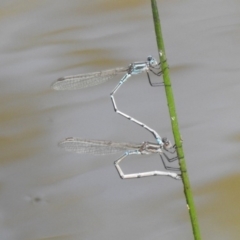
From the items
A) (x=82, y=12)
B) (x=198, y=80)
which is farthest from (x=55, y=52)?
(x=198, y=80)

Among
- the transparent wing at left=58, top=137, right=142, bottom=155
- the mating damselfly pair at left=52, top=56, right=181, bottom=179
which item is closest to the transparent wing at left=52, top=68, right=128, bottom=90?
the mating damselfly pair at left=52, top=56, right=181, bottom=179

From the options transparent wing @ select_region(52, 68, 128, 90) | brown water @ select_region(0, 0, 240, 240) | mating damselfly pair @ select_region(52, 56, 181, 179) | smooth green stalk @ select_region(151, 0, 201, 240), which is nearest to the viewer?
smooth green stalk @ select_region(151, 0, 201, 240)

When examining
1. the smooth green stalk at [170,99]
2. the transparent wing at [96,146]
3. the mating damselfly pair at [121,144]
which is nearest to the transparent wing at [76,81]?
the mating damselfly pair at [121,144]

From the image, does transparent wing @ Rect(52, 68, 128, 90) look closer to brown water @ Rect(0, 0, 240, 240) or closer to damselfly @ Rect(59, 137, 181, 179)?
damselfly @ Rect(59, 137, 181, 179)

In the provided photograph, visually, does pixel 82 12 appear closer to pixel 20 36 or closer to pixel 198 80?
pixel 20 36

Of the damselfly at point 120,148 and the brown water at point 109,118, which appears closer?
the damselfly at point 120,148

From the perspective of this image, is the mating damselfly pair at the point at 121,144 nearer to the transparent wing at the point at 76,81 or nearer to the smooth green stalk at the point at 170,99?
the transparent wing at the point at 76,81

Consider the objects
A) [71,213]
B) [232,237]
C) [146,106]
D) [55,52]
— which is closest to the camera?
[232,237]
